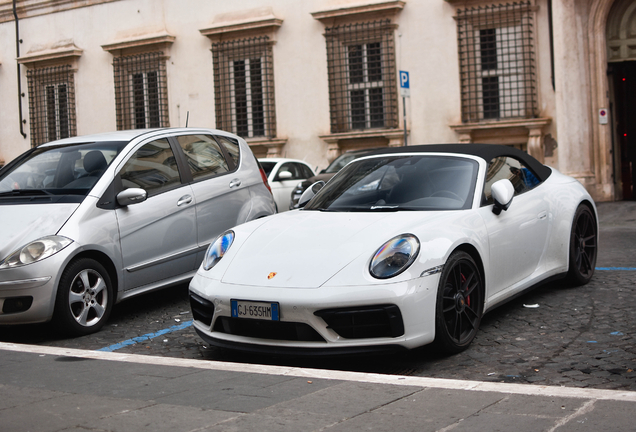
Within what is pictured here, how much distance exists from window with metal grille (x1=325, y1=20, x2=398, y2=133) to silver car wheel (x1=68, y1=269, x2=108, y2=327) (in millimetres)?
12957

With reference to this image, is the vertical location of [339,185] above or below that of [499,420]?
above

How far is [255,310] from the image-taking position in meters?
4.57

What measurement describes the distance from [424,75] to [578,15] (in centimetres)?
371

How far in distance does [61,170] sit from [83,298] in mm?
1308

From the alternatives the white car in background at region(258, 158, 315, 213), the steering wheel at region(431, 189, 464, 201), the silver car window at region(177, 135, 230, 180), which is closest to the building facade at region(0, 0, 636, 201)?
the white car in background at region(258, 158, 315, 213)

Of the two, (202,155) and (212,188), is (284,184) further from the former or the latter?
(212,188)

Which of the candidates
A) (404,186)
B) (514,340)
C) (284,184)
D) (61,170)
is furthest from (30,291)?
(284,184)

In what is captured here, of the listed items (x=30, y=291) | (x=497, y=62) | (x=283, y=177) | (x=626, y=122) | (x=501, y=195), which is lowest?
(x=30, y=291)

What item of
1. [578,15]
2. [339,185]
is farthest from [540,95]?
[339,185]

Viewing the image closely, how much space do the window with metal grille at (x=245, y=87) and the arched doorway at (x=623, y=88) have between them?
820 cm

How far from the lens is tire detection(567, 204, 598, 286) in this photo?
6.58 m

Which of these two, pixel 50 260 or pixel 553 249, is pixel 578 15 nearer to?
pixel 553 249

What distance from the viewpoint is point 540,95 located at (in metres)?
16.6

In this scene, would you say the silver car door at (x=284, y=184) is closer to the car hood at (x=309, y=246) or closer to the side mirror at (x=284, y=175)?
the side mirror at (x=284, y=175)
